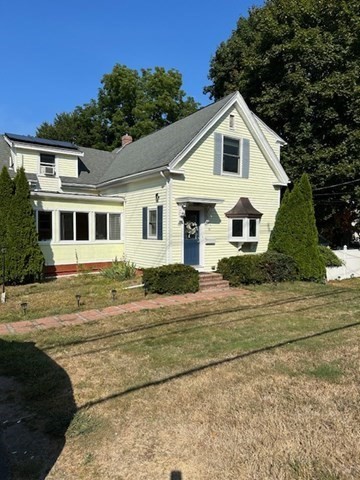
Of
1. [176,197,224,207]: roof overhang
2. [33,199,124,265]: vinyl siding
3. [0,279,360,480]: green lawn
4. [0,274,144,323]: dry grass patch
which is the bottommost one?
[0,279,360,480]: green lawn

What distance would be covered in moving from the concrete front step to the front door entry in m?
1.11

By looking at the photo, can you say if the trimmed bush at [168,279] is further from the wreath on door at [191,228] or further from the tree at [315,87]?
the tree at [315,87]

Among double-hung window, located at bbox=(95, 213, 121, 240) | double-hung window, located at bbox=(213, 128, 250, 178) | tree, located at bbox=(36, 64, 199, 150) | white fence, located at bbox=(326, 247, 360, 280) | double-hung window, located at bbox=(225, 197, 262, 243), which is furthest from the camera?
tree, located at bbox=(36, 64, 199, 150)

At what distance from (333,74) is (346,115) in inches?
80.4

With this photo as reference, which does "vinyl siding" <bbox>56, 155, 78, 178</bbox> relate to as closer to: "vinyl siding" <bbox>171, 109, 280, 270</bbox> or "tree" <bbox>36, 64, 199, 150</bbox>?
"vinyl siding" <bbox>171, 109, 280, 270</bbox>

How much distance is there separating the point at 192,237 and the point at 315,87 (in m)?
10.0

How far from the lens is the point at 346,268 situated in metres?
14.9

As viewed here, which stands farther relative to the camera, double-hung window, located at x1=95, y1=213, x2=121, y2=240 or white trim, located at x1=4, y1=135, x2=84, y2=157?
white trim, located at x1=4, y1=135, x2=84, y2=157

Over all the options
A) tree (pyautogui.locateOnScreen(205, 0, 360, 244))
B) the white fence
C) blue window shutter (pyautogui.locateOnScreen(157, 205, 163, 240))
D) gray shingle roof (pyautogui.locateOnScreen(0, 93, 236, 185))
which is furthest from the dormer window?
the white fence

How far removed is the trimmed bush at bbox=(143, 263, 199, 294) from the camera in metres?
9.87

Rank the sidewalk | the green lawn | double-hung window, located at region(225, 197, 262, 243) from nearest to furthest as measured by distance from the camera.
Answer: the green lawn
the sidewalk
double-hung window, located at region(225, 197, 262, 243)

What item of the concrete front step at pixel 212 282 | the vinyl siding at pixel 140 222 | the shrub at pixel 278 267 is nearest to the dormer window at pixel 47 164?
the vinyl siding at pixel 140 222

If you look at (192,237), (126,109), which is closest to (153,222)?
(192,237)

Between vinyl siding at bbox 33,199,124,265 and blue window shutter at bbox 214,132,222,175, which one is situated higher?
blue window shutter at bbox 214,132,222,175
